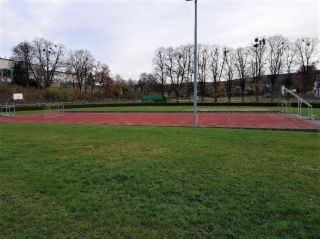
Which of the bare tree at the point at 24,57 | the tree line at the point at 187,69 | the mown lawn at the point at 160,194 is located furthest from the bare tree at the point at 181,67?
the mown lawn at the point at 160,194

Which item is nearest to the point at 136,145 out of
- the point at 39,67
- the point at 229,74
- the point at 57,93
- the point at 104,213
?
the point at 104,213

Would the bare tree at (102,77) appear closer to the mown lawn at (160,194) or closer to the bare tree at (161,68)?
the bare tree at (161,68)

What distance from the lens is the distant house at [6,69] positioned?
7088 centimetres

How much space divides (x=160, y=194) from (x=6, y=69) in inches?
3093

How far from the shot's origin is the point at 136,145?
32.7 feet

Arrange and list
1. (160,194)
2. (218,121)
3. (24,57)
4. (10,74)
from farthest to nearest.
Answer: (10,74)
(24,57)
(218,121)
(160,194)

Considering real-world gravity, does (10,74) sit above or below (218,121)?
above

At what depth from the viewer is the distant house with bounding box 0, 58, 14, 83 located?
70875 millimetres

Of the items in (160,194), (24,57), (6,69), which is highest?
(24,57)

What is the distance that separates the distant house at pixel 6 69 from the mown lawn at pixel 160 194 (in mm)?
71326

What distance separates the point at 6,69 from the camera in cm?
7206

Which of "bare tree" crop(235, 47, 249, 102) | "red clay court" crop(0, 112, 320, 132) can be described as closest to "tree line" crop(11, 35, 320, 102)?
"bare tree" crop(235, 47, 249, 102)

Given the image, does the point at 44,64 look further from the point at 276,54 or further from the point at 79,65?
the point at 276,54

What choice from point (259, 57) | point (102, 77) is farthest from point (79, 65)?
point (259, 57)
